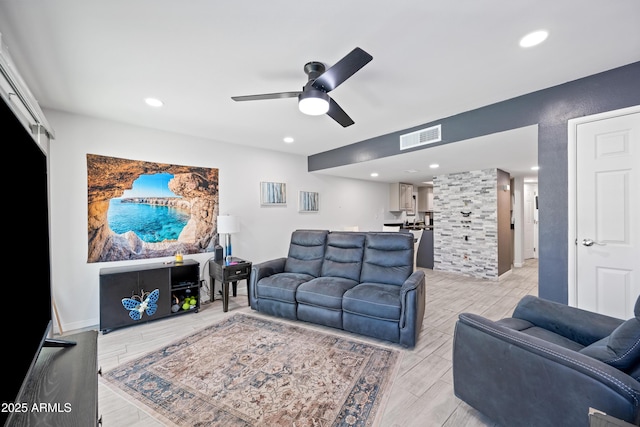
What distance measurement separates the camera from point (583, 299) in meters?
2.43

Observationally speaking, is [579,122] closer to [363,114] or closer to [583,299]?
[583,299]

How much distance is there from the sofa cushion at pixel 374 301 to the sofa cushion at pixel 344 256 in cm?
43

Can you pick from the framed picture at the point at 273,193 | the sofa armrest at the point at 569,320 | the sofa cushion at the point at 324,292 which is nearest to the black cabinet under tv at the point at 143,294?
the sofa cushion at the point at 324,292

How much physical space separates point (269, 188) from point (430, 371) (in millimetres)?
3721

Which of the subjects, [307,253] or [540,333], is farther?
[307,253]

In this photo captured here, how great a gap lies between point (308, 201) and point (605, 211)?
4.29m

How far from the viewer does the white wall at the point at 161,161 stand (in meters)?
2.99

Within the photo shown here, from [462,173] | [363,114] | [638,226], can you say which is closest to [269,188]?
[363,114]

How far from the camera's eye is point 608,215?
7.57 ft

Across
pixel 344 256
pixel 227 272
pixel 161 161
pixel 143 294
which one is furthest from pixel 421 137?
pixel 143 294

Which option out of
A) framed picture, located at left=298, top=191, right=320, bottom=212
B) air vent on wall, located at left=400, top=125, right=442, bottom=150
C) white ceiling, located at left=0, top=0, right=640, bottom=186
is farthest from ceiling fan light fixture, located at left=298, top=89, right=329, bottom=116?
framed picture, located at left=298, top=191, right=320, bottom=212

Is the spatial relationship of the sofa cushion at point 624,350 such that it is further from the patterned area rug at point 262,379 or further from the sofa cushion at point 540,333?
the patterned area rug at point 262,379

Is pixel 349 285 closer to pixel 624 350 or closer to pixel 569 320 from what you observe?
pixel 569 320

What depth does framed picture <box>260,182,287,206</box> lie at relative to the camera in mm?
4758
